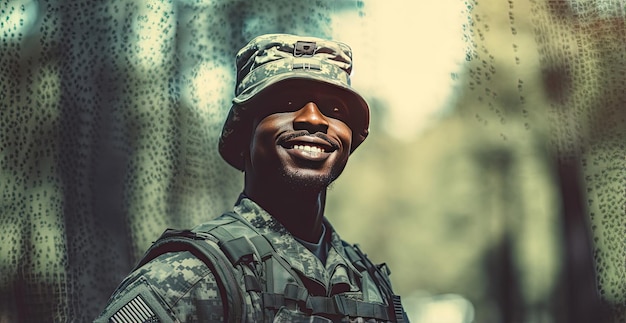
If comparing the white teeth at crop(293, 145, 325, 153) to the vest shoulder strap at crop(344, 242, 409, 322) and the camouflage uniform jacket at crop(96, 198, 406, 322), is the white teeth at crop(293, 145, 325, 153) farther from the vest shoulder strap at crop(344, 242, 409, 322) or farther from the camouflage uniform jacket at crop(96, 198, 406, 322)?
the vest shoulder strap at crop(344, 242, 409, 322)

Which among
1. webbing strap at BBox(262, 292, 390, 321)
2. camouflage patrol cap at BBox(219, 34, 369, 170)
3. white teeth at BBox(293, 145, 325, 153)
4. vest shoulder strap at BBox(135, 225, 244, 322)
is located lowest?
webbing strap at BBox(262, 292, 390, 321)

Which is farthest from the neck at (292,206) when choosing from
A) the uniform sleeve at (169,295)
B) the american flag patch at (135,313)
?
the american flag patch at (135,313)

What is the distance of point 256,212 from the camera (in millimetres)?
1546

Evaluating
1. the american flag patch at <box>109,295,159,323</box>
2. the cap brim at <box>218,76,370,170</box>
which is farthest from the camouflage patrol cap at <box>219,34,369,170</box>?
the american flag patch at <box>109,295,159,323</box>

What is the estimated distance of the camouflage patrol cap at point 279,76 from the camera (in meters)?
1.52

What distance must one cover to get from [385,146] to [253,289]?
1510mm

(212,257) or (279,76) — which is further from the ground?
(279,76)

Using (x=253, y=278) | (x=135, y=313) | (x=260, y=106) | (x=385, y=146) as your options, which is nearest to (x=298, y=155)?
(x=260, y=106)

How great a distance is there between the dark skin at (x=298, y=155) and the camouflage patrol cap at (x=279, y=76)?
1.1 inches

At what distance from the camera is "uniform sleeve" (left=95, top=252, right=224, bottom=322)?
1318mm

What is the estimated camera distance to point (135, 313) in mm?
1315

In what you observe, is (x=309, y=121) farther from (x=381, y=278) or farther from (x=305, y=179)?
(x=381, y=278)

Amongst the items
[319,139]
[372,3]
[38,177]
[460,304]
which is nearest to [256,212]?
[319,139]

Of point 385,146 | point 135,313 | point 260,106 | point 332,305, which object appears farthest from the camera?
point 385,146
